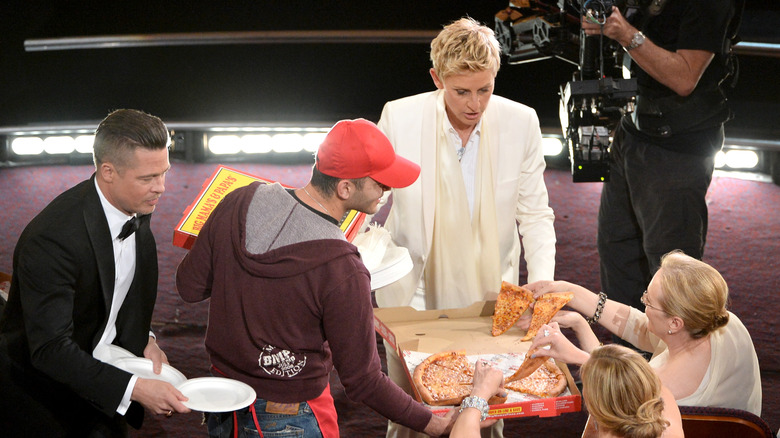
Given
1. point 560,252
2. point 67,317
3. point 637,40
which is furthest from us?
point 560,252

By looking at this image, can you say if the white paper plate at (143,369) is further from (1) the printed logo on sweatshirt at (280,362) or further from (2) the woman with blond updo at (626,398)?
(2) the woman with blond updo at (626,398)

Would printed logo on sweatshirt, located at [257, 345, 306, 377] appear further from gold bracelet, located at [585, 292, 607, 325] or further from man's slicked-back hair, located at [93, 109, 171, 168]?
gold bracelet, located at [585, 292, 607, 325]

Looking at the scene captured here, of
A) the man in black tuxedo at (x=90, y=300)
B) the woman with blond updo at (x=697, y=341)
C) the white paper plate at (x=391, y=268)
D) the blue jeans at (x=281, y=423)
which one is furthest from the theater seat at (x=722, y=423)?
the man in black tuxedo at (x=90, y=300)

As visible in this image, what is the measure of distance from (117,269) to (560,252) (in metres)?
3.17

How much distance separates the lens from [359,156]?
197 cm

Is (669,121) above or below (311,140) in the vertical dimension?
above

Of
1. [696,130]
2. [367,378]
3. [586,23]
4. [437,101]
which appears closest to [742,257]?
[696,130]

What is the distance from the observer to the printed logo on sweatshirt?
2018 millimetres

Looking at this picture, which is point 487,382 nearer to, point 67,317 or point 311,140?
point 67,317

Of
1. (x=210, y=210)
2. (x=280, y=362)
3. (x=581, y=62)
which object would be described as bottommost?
(x=280, y=362)

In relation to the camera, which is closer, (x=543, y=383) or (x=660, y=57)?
(x=543, y=383)

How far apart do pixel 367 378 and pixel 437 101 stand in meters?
1.10

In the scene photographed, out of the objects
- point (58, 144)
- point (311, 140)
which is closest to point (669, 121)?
point (311, 140)

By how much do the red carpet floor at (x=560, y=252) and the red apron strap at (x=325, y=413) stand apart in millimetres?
1217
